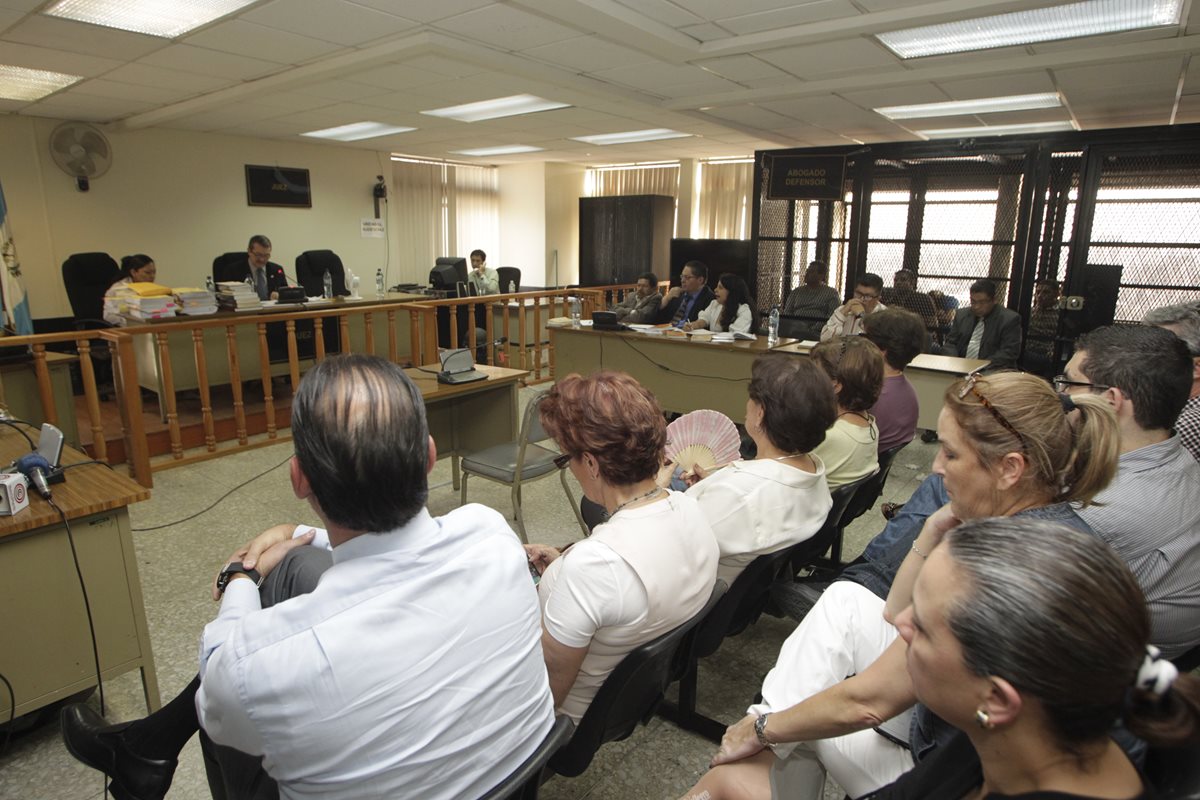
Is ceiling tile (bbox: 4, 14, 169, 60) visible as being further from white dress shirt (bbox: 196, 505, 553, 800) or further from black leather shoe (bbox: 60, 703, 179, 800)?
white dress shirt (bbox: 196, 505, 553, 800)

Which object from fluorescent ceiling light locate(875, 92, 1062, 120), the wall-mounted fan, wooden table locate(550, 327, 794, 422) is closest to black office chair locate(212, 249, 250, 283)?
the wall-mounted fan

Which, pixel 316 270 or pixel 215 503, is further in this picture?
pixel 316 270

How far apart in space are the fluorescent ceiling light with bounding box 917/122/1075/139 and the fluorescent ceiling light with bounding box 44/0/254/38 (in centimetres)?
614

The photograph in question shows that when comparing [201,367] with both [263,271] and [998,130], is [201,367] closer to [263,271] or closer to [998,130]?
[263,271]

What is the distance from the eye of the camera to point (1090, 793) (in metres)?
0.68

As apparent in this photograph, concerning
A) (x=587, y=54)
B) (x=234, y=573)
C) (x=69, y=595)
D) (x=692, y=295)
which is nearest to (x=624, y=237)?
(x=692, y=295)

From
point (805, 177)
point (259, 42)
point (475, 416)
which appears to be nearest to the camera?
point (475, 416)

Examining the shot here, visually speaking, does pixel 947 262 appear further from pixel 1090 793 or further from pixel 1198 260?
pixel 1090 793

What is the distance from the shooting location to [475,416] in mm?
3811

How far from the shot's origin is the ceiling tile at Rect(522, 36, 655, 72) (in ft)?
13.1

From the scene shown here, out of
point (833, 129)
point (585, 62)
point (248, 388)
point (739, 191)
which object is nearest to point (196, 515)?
point (248, 388)

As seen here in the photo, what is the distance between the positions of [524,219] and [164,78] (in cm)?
605

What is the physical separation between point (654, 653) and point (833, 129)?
21.8ft

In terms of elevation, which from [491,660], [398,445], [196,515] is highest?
[398,445]
